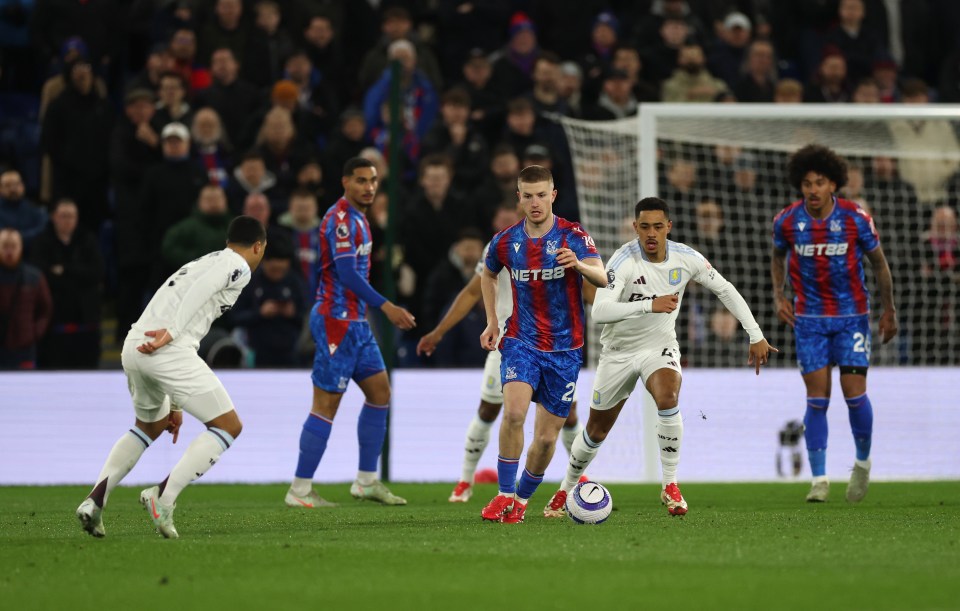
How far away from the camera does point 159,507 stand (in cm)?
795

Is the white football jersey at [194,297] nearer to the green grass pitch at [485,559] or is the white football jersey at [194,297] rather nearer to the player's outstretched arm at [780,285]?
the green grass pitch at [485,559]

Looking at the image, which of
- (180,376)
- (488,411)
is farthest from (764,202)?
(180,376)

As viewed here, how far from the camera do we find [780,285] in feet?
37.0

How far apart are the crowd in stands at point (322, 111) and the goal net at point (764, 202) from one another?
134 millimetres

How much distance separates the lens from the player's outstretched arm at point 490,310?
8.77 m

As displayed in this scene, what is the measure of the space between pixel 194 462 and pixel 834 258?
536 centimetres

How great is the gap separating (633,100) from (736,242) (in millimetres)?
2478

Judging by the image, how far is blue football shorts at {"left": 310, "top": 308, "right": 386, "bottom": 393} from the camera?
10664 millimetres

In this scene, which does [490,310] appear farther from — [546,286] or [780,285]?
[780,285]

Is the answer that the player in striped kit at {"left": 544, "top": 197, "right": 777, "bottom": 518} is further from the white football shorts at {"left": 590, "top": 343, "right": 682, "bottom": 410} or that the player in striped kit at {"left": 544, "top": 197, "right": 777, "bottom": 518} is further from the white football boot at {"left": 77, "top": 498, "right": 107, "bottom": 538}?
the white football boot at {"left": 77, "top": 498, "right": 107, "bottom": 538}

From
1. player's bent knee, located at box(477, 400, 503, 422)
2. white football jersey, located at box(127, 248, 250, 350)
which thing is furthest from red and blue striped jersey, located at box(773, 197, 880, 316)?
white football jersey, located at box(127, 248, 250, 350)

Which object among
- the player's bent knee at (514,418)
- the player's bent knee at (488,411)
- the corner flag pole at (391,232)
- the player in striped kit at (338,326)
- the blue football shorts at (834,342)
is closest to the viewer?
the player's bent knee at (514,418)

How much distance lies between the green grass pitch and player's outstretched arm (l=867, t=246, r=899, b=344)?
4.32ft

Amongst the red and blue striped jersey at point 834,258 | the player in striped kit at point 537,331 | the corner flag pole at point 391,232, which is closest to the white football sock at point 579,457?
the player in striped kit at point 537,331
